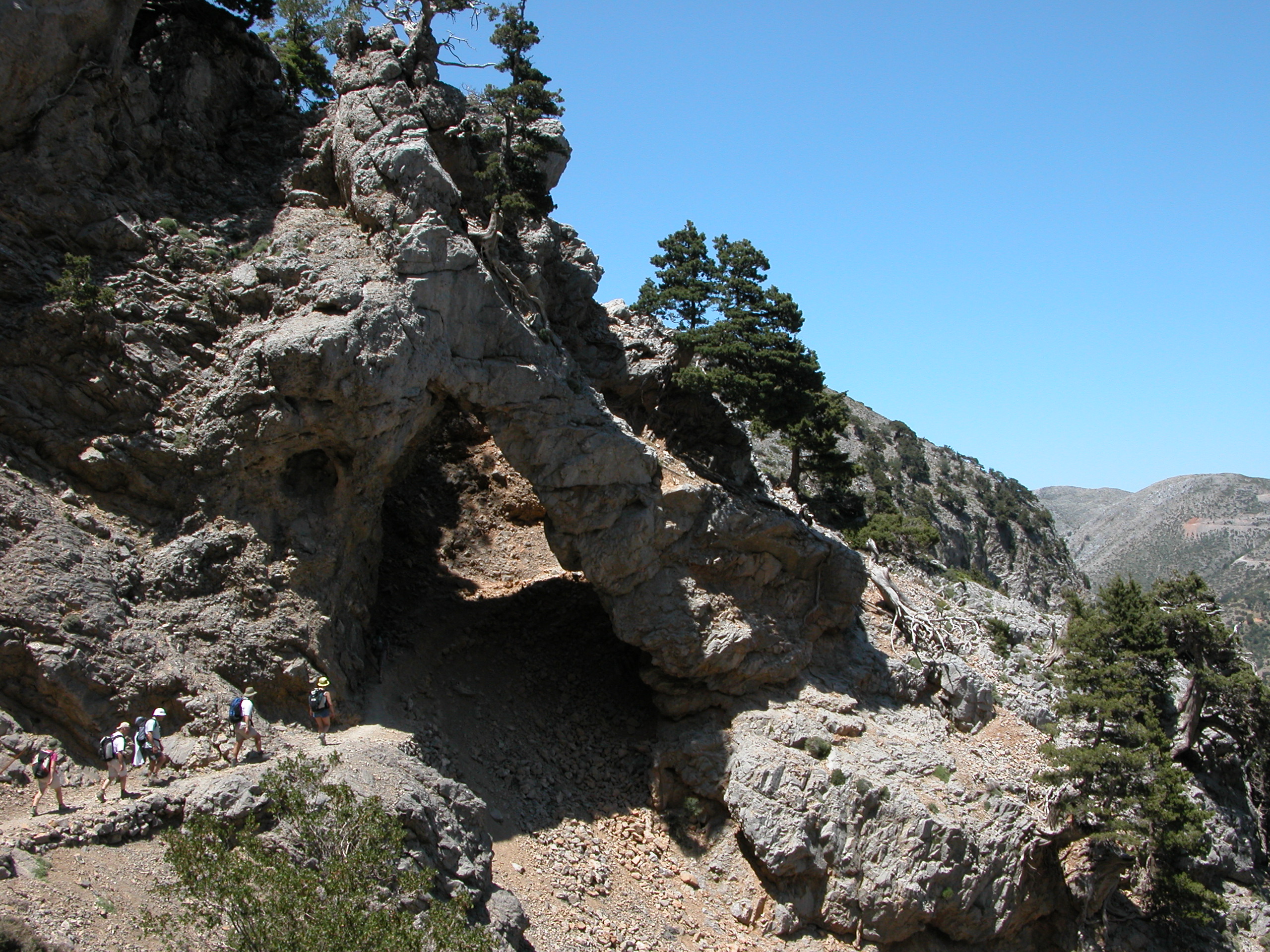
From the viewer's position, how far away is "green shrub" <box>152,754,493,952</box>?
12445 mm

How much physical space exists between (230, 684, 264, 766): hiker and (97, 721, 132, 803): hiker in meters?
1.95

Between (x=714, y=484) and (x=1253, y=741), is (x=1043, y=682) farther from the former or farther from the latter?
(x=714, y=484)

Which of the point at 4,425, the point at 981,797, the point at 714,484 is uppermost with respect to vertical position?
the point at 714,484

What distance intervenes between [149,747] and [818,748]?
58.7 ft

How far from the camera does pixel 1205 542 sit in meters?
142

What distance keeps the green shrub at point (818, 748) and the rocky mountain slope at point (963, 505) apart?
34.8 meters

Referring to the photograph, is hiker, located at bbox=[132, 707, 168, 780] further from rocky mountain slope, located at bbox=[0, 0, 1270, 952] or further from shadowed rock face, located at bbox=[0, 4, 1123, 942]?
shadowed rock face, located at bbox=[0, 4, 1123, 942]

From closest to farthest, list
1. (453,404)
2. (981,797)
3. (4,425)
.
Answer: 1. (4,425)
2. (981,797)
3. (453,404)

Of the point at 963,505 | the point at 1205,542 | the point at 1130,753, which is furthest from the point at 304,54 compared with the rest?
the point at 1205,542

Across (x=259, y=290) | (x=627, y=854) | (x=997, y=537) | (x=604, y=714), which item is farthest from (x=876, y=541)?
(x=997, y=537)

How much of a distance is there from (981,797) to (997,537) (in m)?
67.9

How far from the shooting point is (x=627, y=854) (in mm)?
25078

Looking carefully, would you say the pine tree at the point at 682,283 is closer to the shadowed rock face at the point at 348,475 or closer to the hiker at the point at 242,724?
the shadowed rock face at the point at 348,475

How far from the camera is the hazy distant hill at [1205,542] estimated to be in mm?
120438
